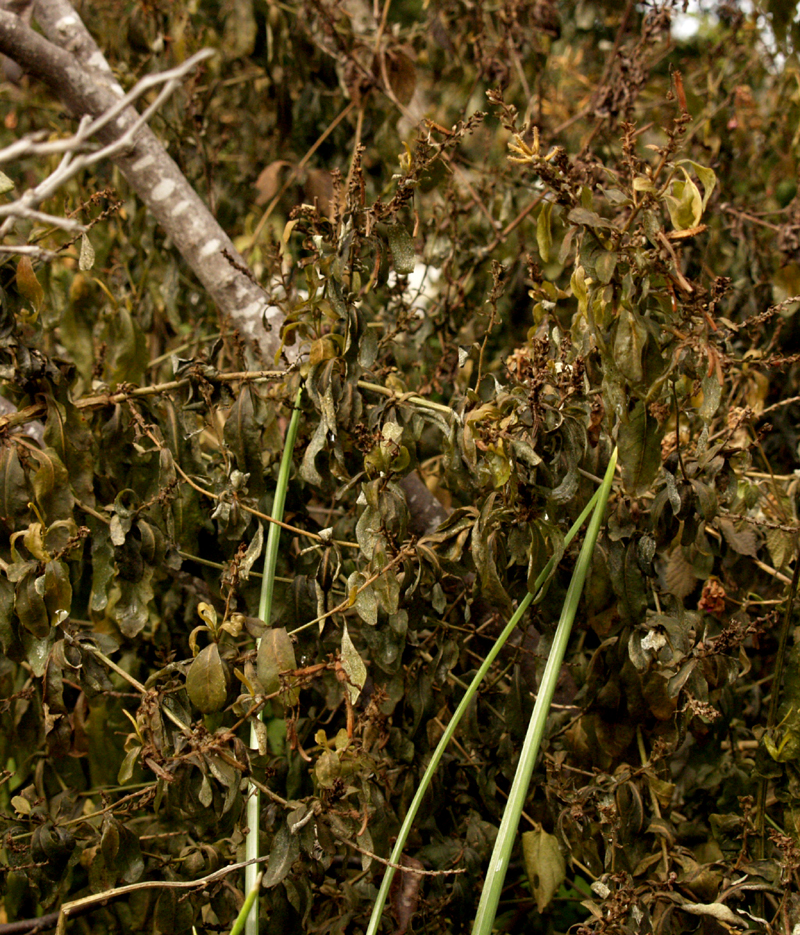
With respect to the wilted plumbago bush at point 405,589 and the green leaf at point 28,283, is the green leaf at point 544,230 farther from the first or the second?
the green leaf at point 28,283

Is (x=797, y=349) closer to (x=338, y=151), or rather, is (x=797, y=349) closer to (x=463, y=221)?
(x=463, y=221)

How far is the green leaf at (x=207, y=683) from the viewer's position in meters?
0.81

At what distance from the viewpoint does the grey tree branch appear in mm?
1220

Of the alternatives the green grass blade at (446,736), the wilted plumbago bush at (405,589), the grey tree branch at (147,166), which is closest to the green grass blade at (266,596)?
the wilted plumbago bush at (405,589)

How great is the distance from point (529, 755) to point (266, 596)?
0.33 metres

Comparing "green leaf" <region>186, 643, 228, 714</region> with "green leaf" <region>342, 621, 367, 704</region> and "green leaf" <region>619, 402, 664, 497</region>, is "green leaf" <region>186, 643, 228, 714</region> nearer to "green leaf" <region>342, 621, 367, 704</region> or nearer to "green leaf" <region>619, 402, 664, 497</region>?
"green leaf" <region>342, 621, 367, 704</region>

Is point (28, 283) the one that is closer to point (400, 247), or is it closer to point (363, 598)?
point (400, 247)

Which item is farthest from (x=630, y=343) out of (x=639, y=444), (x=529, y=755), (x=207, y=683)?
(x=207, y=683)

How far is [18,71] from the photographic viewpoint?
1562 millimetres

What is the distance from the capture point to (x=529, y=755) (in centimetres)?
80

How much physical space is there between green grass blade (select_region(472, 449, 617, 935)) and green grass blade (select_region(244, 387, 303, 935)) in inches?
8.5

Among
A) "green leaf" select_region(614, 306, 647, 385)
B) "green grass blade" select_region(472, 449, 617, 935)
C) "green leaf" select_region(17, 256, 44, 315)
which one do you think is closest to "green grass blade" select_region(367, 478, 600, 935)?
"green grass blade" select_region(472, 449, 617, 935)

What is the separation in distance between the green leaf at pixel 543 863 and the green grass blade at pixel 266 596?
32 centimetres

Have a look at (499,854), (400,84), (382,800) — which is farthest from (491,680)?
(400,84)
